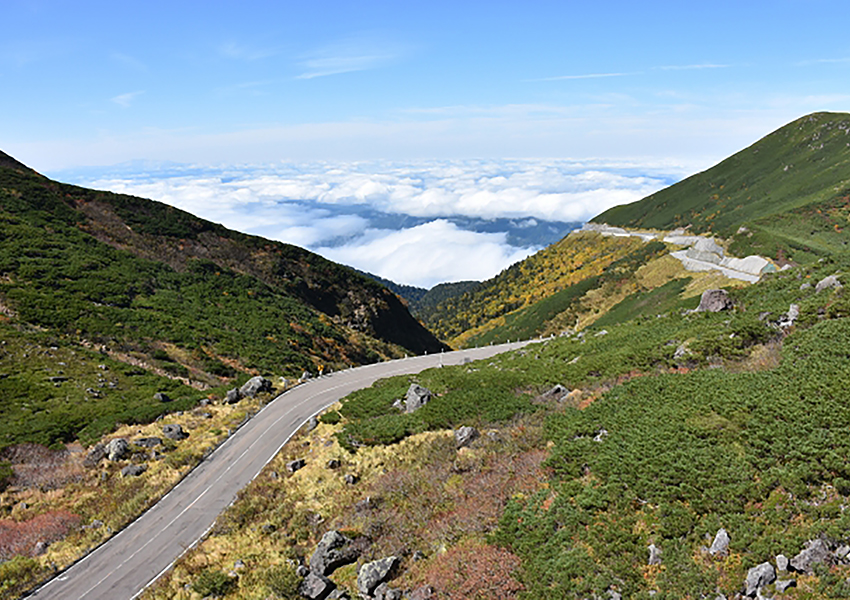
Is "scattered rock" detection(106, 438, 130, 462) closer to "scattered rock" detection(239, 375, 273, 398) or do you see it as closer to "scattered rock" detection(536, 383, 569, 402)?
"scattered rock" detection(239, 375, 273, 398)

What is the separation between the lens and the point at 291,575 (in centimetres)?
1547

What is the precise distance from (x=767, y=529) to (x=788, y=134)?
7802 inches

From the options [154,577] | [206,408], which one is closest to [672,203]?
[206,408]

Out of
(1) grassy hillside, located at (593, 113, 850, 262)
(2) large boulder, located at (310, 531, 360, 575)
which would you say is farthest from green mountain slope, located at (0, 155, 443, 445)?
(1) grassy hillside, located at (593, 113, 850, 262)

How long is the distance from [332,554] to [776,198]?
445 ft

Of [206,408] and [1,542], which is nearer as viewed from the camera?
[1,542]

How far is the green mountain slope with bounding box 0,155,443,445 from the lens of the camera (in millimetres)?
36156

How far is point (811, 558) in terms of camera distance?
10.7m

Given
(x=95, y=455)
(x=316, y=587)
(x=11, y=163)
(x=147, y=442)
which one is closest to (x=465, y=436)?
(x=316, y=587)

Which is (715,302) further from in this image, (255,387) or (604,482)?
(255,387)

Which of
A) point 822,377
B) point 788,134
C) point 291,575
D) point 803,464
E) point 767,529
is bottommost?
point 291,575

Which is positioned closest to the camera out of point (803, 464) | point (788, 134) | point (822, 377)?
point (803, 464)

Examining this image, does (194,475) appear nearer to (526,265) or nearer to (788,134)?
(526,265)

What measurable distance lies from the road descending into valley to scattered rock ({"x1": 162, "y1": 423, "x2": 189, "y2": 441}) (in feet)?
9.95
